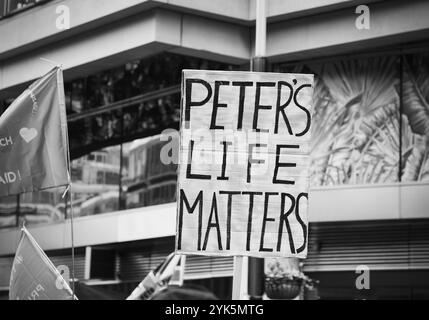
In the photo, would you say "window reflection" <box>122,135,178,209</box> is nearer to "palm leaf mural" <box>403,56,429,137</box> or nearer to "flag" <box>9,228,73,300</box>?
A: "palm leaf mural" <box>403,56,429,137</box>

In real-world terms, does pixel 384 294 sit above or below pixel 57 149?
below

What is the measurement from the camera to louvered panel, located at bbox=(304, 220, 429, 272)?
53.6 feet

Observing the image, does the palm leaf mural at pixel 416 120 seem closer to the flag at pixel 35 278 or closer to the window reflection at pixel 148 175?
the window reflection at pixel 148 175

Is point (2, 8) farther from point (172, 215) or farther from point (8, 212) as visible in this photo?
point (172, 215)

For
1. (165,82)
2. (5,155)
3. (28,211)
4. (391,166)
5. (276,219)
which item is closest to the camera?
(276,219)

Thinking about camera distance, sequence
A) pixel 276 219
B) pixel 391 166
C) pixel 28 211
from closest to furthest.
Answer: pixel 276 219, pixel 391 166, pixel 28 211

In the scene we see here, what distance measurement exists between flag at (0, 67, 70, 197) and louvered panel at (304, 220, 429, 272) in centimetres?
614

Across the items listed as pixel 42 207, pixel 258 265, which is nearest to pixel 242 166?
pixel 258 265

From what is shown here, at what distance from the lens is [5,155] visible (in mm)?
12039

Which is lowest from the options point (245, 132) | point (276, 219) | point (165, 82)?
point (276, 219)

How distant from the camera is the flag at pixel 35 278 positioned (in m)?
12.2

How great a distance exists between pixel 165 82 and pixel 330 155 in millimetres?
3547
